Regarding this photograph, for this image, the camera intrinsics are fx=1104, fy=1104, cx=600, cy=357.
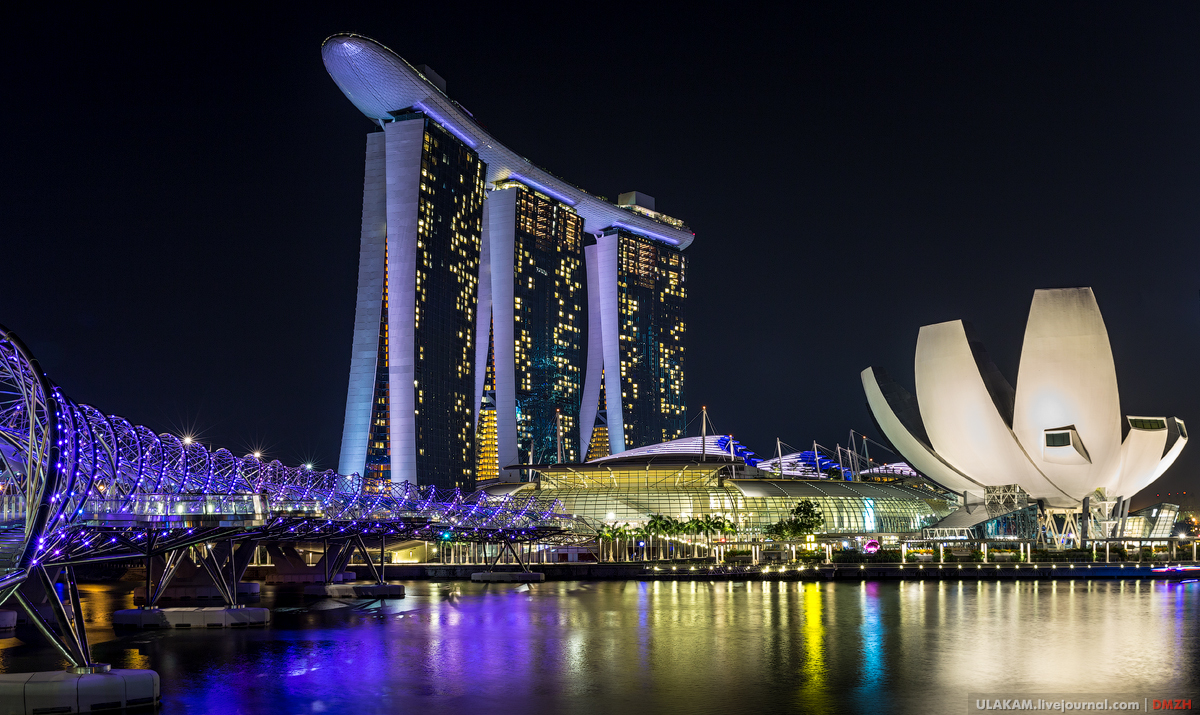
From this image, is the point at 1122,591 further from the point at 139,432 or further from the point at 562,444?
the point at 562,444

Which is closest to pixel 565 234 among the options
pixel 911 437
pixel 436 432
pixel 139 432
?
pixel 436 432

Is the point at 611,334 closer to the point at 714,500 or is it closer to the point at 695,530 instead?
the point at 714,500

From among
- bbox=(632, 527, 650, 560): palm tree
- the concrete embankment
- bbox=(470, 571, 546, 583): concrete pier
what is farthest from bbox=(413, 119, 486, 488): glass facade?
bbox=(470, 571, 546, 583): concrete pier

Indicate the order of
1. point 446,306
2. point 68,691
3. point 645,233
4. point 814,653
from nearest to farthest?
point 68,691, point 814,653, point 446,306, point 645,233

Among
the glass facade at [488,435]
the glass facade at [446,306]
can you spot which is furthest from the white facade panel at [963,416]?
the glass facade at [488,435]

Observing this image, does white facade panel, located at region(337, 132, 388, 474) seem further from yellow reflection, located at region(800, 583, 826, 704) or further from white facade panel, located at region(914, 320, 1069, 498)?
yellow reflection, located at region(800, 583, 826, 704)

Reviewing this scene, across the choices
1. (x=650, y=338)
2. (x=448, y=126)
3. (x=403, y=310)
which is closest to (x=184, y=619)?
(x=403, y=310)
